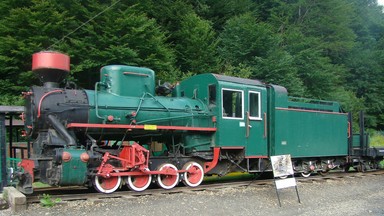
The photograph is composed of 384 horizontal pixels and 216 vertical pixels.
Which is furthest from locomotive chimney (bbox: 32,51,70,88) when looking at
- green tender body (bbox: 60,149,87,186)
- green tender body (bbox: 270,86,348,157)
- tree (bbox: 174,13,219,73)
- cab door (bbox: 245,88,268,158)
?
tree (bbox: 174,13,219,73)

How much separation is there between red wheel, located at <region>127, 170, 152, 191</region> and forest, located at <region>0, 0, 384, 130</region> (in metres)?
10.1

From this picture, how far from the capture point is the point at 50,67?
8.79 meters

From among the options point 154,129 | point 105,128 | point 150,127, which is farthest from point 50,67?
point 154,129

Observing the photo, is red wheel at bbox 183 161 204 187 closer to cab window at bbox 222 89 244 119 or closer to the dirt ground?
the dirt ground

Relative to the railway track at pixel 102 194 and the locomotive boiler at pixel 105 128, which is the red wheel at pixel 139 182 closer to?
the locomotive boiler at pixel 105 128

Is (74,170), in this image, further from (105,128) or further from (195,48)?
(195,48)

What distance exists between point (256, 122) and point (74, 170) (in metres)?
A: 5.77

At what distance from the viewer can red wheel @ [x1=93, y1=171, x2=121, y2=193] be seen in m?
8.56

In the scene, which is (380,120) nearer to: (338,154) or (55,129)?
(338,154)

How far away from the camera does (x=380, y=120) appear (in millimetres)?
40625

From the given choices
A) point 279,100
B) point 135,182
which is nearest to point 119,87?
point 135,182

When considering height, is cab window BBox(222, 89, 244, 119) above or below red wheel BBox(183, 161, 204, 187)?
above

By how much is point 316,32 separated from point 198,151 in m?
29.1

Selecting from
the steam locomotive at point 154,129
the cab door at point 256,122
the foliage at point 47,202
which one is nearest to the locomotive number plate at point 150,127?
the steam locomotive at point 154,129
